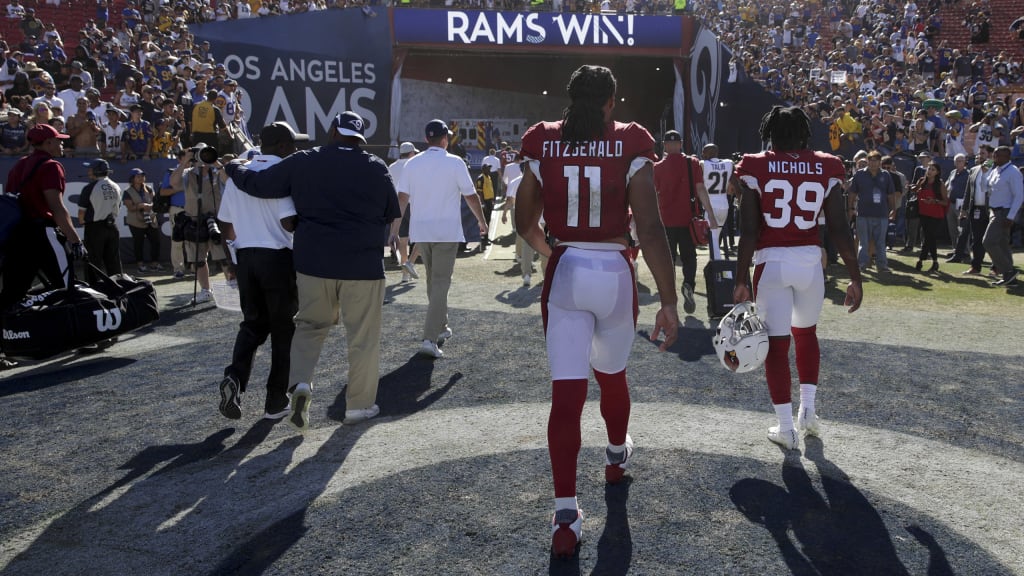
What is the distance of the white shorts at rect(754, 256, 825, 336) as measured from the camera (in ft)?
16.4

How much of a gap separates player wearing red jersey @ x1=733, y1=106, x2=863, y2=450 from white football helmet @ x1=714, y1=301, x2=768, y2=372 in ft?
0.43

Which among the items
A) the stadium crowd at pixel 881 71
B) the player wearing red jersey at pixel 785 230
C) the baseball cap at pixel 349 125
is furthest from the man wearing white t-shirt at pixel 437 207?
the stadium crowd at pixel 881 71

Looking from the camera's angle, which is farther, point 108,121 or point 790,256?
point 108,121

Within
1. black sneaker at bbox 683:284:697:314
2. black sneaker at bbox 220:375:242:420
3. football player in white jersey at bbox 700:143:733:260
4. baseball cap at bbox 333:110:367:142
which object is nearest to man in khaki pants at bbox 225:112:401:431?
baseball cap at bbox 333:110:367:142

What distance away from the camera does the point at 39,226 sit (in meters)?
7.55

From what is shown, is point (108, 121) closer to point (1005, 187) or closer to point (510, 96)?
point (1005, 187)

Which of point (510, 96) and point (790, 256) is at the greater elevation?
point (510, 96)

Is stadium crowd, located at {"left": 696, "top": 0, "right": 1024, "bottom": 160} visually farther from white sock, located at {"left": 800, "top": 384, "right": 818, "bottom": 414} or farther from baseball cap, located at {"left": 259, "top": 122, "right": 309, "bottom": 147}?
baseball cap, located at {"left": 259, "top": 122, "right": 309, "bottom": 147}

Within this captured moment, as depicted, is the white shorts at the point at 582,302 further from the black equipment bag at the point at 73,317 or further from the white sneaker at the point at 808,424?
the black equipment bag at the point at 73,317

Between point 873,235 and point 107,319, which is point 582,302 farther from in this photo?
point 873,235

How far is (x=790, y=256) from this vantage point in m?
5.00

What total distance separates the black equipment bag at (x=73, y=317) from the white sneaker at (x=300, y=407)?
3.05m

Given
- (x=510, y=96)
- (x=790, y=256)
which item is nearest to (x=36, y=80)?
(x=790, y=256)

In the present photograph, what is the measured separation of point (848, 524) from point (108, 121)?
15295 mm
